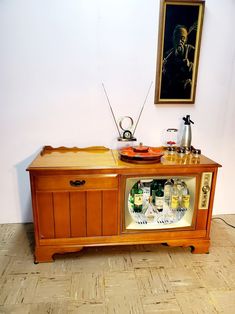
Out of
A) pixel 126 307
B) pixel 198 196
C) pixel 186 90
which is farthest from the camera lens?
pixel 186 90

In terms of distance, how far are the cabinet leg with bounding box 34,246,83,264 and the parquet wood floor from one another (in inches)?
1.6

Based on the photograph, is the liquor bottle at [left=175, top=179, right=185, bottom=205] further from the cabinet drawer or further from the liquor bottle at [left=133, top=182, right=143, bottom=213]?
the cabinet drawer

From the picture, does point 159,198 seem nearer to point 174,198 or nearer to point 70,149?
point 174,198

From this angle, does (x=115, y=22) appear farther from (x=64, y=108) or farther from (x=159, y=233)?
(x=159, y=233)

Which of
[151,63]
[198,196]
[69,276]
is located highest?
[151,63]

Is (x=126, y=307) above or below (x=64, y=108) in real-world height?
below

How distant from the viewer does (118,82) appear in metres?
2.01

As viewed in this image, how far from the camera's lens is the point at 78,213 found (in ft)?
5.57

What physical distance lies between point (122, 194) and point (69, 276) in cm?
65

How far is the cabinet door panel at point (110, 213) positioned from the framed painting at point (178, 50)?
0.91 meters

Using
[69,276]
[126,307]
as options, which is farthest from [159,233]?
[69,276]

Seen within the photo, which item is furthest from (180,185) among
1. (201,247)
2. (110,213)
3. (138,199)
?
(110,213)

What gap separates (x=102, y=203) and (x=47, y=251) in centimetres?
53

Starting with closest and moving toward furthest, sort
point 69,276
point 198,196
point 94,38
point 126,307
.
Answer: point 126,307
point 69,276
point 198,196
point 94,38
